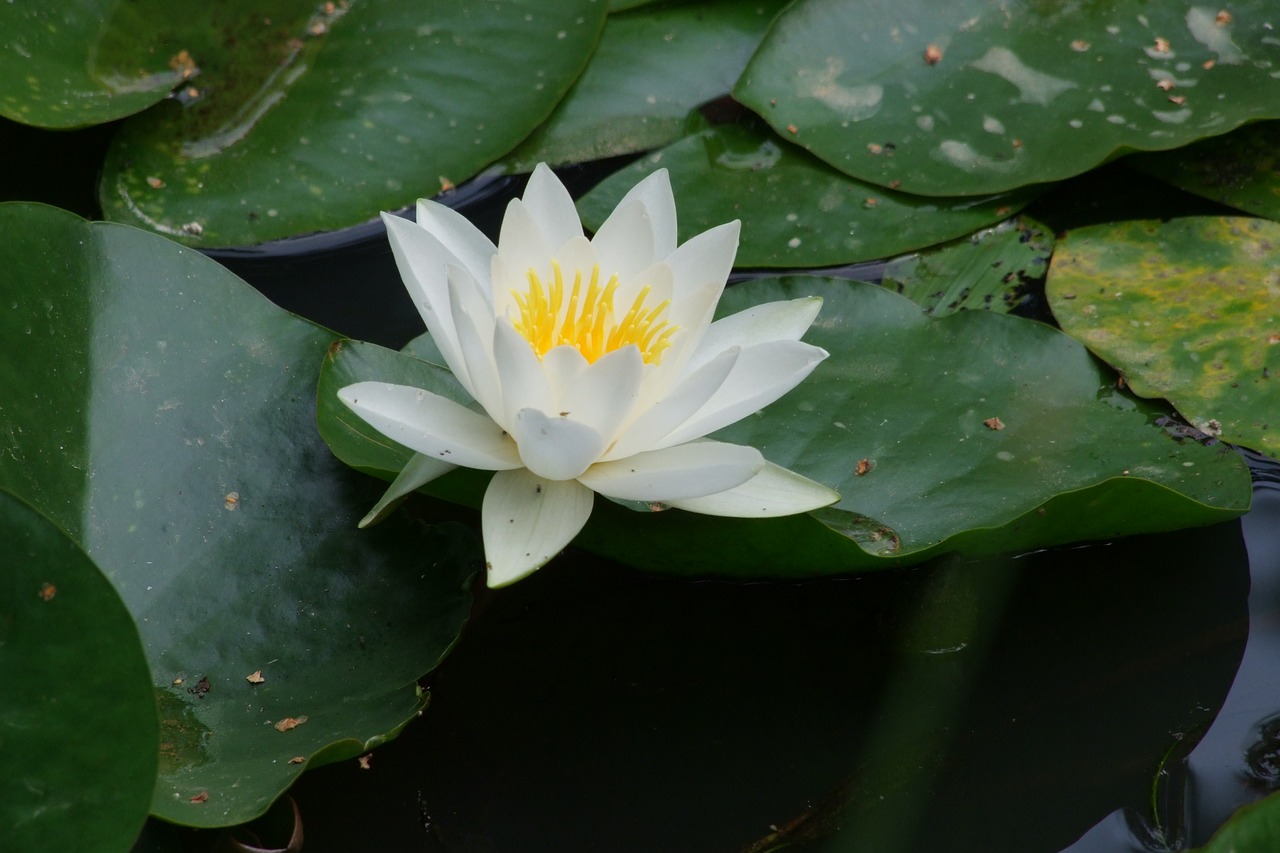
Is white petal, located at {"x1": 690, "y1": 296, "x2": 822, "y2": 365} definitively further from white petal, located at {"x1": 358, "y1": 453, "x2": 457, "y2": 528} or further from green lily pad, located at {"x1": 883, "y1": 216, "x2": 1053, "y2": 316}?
green lily pad, located at {"x1": 883, "y1": 216, "x2": 1053, "y2": 316}

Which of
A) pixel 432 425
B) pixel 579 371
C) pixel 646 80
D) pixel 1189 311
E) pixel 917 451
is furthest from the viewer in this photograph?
pixel 646 80

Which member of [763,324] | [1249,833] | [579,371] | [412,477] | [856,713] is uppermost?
[579,371]

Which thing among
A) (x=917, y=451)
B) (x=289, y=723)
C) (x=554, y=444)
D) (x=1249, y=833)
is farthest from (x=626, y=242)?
(x=1249, y=833)

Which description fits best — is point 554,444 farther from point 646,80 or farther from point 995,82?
point 995,82

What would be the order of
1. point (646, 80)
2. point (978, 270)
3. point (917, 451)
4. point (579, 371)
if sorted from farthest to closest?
point (646, 80), point (978, 270), point (917, 451), point (579, 371)

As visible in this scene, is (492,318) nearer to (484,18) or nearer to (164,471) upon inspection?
(164,471)

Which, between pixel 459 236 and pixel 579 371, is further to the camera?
pixel 459 236

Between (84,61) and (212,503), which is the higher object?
(84,61)
